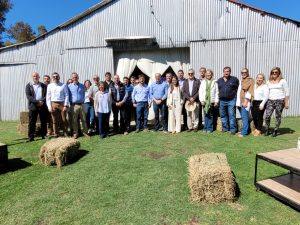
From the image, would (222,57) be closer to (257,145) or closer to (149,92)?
(149,92)

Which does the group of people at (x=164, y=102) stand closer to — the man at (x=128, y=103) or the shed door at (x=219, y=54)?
the man at (x=128, y=103)

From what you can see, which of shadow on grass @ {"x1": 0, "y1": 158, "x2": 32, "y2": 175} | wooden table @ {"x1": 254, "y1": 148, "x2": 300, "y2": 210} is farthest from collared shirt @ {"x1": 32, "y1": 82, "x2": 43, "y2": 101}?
wooden table @ {"x1": 254, "y1": 148, "x2": 300, "y2": 210}

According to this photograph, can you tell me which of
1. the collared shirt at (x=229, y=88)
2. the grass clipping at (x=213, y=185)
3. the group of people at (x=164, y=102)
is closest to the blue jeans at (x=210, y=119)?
the group of people at (x=164, y=102)

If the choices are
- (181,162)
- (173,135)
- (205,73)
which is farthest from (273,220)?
(205,73)

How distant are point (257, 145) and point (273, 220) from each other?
350 cm

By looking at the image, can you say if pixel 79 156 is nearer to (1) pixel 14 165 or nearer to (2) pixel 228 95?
(1) pixel 14 165

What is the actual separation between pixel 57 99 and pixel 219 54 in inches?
267

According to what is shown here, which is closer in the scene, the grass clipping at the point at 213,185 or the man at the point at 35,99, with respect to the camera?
the grass clipping at the point at 213,185

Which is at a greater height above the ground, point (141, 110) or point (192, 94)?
point (192, 94)

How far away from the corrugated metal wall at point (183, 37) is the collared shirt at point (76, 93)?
4129mm

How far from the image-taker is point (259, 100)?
766 centimetres

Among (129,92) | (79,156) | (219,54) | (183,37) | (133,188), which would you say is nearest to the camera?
(133,188)

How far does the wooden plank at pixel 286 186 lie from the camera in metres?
3.95

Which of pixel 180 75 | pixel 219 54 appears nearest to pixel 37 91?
pixel 180 75
